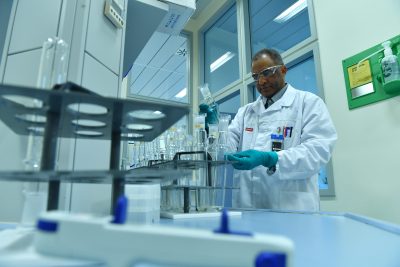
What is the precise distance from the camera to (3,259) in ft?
0.98

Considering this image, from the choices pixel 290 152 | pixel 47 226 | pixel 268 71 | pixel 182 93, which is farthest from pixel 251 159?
pixel 182 93

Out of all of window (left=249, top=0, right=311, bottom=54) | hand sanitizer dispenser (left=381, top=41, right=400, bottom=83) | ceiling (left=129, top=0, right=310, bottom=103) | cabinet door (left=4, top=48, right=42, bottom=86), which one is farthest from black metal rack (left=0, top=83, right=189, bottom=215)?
window (left=249, top=0, right=311, bottom=54)

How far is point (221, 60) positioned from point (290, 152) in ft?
9.41

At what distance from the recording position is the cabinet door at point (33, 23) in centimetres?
77

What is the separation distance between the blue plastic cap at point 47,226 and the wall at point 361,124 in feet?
5.93

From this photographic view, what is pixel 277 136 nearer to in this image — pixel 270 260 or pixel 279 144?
pixel 279 144

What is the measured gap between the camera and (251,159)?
1193mm

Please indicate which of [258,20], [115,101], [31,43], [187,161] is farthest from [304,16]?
[115,101]

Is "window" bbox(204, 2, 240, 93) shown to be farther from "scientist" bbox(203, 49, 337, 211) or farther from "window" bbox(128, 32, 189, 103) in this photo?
"scientist" bbox(203, 49, 337, 211)

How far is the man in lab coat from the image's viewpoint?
1.33 metres

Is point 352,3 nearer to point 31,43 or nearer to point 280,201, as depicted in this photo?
point 280,201

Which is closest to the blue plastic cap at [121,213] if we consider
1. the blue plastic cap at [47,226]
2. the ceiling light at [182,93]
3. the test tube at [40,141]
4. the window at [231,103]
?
the blue plastic cap at [47,226]

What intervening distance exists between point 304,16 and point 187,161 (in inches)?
88.4

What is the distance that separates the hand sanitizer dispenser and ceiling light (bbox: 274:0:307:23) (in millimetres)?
1221
